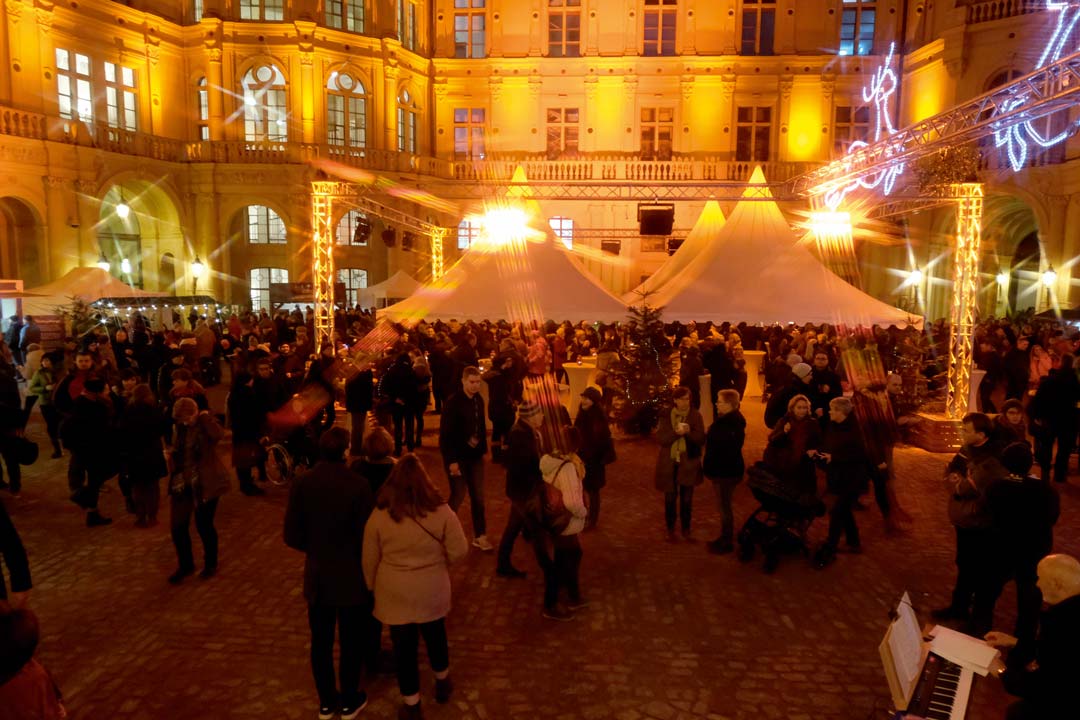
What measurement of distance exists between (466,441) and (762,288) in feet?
26.8

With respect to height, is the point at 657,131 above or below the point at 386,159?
above

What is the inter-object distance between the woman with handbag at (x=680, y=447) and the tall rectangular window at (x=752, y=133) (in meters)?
22.7

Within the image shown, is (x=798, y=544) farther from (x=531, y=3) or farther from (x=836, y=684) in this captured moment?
(x=531, y=3)

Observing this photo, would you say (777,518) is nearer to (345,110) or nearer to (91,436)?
(91,436)

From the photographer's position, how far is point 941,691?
9.28 feet

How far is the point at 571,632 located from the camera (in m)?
5.10

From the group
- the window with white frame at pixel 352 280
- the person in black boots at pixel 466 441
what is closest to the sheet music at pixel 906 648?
the person in black boots at pixel 466 441

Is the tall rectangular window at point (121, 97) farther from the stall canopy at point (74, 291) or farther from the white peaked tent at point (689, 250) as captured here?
the white peaked tent at point (689, 250)

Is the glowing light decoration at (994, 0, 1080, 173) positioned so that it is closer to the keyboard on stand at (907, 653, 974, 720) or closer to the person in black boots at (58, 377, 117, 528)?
the keyboard on stand at (907, 653, 974, 720)

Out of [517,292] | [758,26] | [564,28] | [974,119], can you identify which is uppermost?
[564,28]

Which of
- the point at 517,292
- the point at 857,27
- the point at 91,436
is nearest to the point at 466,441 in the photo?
the point at 91,436

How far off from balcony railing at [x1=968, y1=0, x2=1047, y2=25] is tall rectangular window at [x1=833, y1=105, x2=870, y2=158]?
5.99 meters

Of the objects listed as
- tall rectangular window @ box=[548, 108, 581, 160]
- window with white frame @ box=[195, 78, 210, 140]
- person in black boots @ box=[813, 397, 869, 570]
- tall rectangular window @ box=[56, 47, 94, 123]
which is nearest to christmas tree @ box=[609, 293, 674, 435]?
person in black boots @ box=[813, 397, 869, 570]

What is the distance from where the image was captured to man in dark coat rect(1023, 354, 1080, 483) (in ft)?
27.0
